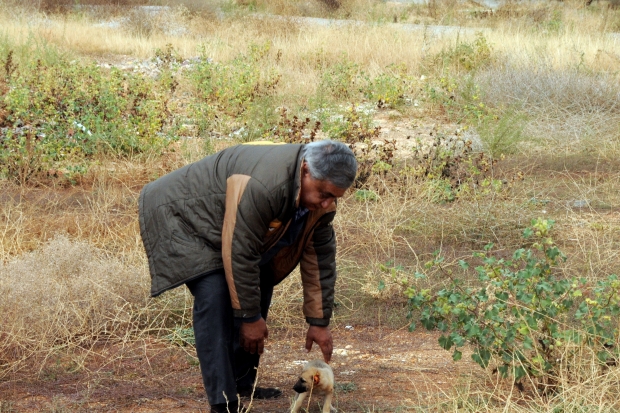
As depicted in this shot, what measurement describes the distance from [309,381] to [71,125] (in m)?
5.00

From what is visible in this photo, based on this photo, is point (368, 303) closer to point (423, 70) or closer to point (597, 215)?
point (597, 215)

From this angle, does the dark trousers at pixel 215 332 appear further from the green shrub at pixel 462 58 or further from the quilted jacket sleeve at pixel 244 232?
the green shrub at pixel 462 58

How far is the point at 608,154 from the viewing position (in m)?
8.17

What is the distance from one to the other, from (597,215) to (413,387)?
10.4 feet

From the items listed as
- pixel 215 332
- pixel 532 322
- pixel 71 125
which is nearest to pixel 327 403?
pixel 215 332

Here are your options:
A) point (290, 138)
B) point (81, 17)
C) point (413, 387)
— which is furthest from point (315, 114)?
point (81, 17)

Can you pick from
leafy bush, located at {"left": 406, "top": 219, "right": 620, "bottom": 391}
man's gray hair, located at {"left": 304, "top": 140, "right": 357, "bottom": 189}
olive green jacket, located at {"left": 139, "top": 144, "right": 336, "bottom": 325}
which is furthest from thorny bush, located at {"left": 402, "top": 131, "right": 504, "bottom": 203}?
man's gray hair, located at {"left": 304, "top": 140, "right": 357, "bottom": 189}

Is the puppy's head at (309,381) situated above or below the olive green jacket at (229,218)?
below

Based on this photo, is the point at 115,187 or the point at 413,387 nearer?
the point at 413,387

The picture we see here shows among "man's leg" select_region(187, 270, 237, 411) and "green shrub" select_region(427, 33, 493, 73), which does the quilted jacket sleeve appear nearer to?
"man's leg" select_region(187, 270, 237, 411)

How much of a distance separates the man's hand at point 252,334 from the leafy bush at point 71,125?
4.36 m

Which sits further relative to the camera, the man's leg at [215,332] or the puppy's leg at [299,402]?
the puppy's leg at [299,402]

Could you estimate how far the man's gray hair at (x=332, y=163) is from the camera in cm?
287

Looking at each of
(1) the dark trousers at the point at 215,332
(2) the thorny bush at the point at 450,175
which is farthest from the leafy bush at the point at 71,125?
(1) the dark trousers at the point at 215,332
